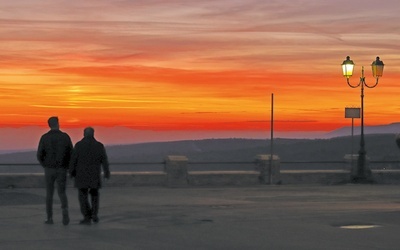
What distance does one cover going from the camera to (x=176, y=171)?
120ft

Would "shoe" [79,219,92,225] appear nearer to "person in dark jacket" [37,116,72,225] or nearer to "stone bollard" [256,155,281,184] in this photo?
"person in dark jacket" [37,116,72,225]

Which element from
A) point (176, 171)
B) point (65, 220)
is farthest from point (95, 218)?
point (176, 171)

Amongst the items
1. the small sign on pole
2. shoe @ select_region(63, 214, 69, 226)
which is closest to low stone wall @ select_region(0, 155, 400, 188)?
the small sign on pole

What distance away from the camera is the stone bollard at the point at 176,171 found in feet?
119

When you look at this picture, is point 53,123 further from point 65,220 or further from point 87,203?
point 65,220

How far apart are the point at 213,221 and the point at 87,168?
2.68 m

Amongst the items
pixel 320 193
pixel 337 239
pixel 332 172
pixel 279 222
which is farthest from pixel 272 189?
pixel 337 239

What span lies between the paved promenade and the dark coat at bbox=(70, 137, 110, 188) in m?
0.82

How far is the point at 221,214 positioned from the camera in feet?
77.8

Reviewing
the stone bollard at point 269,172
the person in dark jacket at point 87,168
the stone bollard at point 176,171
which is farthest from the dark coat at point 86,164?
the stone bollard at point 269,172

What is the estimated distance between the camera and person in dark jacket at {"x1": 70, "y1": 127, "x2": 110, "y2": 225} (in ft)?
69.3

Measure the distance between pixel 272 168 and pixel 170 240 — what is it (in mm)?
19954

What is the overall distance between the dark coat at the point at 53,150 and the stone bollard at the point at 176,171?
15225 mm

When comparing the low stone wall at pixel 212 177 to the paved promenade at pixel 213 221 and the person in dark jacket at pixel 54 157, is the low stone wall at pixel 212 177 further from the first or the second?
the person in dark jacket at pixel 54 157
